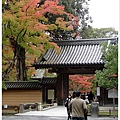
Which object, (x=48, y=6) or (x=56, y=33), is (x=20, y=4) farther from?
(x=56, y=33)

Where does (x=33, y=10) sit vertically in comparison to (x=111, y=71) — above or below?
above

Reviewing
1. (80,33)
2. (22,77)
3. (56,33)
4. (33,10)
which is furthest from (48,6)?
(80,33)

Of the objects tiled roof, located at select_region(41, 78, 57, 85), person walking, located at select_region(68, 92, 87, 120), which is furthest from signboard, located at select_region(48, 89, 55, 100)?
person walking, located at select_region(68, 92, 87, 120)

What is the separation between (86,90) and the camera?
30828 mm

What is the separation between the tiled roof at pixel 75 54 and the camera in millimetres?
20891

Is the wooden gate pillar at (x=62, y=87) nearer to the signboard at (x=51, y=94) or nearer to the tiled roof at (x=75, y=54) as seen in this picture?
the signboard at (x=51, y=94)

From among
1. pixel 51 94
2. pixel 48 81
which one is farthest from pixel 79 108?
pixel 51 94

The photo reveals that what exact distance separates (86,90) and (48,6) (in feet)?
52.3

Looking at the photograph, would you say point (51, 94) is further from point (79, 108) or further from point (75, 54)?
point (79, 108)

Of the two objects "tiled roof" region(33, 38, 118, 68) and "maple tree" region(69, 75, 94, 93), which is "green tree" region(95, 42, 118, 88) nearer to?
"tiled roof" region(33, 38, 118, 68)

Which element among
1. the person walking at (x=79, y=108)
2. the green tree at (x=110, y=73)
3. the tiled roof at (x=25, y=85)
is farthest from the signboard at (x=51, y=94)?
the person walking at (x=79, y=108)

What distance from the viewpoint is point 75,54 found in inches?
876

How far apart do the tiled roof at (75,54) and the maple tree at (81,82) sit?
5392 mm

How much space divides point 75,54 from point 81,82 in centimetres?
634
